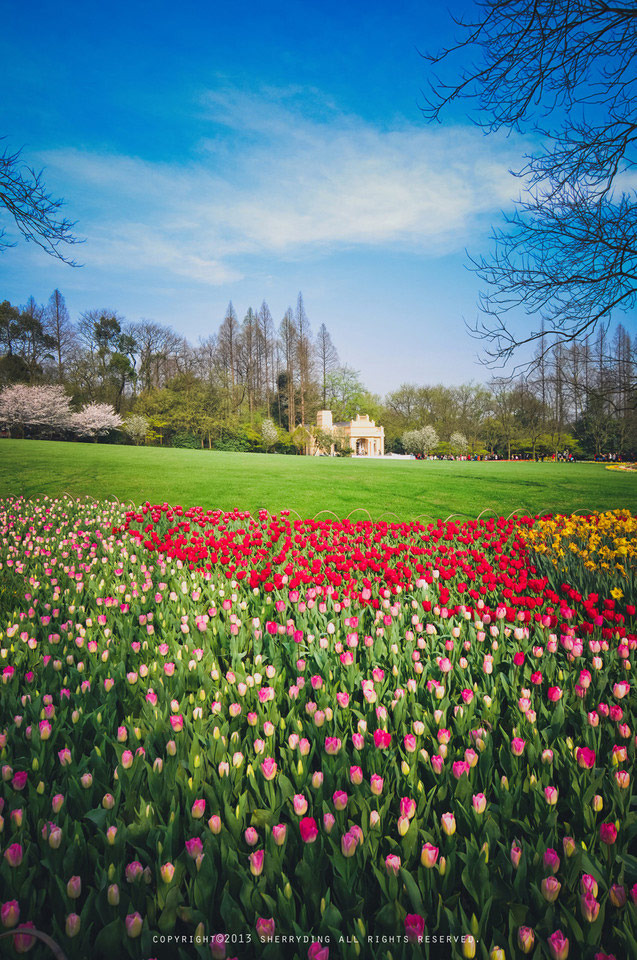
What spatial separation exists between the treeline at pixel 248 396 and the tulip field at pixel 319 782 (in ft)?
64.1

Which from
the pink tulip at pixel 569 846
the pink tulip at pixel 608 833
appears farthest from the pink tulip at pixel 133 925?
the pink tulip at pixel 608 833

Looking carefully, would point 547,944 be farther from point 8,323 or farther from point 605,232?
point 8,323

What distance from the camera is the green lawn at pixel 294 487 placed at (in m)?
10.4

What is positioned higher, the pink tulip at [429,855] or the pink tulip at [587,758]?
the pink tulip at [587,758]

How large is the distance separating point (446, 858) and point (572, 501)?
1209 cm

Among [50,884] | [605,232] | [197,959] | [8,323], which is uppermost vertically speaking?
[8,323]

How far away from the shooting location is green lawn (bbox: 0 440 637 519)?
10.4 meters

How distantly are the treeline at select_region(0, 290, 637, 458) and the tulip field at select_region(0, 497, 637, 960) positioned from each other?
19542mm

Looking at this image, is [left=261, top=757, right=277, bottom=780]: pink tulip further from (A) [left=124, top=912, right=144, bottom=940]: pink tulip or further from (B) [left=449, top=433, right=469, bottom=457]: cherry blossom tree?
(B) [left=449, top=433, right=469, bottom=457]: cherry blossom tree

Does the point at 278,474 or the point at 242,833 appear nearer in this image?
the point at 242,833

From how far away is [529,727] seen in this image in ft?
6.44

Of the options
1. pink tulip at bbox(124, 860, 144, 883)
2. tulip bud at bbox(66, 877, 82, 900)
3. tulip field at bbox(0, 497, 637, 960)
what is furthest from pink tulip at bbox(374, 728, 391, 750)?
tulip bud at bbox(66, 877, 82, 900)

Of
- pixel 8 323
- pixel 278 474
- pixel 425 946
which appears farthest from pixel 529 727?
pixel 8 323

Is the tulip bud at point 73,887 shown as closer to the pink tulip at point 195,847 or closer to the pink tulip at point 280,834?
the pink tulip at point 195,847
